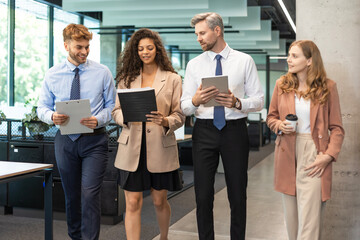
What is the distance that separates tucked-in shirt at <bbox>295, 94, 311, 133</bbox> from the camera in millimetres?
2740

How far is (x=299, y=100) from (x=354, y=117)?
0.77 meters

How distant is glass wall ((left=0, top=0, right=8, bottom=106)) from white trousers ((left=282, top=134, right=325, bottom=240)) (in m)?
7.57

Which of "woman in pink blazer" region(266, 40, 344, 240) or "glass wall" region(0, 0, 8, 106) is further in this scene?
"glass wall" region(0, 0, 8, 106)

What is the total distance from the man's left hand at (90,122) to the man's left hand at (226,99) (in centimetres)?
94

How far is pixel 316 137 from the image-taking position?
2.73 meters

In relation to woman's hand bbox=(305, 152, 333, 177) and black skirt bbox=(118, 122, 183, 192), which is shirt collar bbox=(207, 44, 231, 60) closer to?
black skirt bbox=(118, 122, 183, 192)

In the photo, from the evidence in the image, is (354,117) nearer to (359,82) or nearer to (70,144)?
(359,82)

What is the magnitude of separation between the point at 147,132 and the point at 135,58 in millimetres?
548

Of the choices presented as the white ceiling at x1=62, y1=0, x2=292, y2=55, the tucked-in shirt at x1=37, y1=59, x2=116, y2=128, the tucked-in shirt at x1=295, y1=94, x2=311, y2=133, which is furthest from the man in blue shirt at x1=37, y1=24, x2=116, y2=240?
the white ceiling at x1=62, y1=0, x2=292, y2=55

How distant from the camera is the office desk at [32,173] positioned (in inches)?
109

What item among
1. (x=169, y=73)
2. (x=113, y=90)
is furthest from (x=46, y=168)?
(x=169, y=73)

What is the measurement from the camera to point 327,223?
11.1 ft

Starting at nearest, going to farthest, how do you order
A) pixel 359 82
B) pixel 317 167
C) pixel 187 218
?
pixel 317 167, pixel 359 82, pixel 187 218

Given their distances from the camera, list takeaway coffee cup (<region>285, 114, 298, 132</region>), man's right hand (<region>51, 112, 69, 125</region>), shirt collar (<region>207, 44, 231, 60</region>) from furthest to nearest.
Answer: man's right hand (<region>51, 112, 69, 125</region>) < shirt collar (<region>207, 44, 231, 60</region>) < takeaway coffee cup (<region>285, 114, 298, 132</region>)
